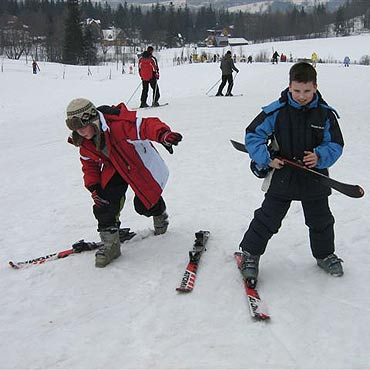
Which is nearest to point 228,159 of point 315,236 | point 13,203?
point 13,203

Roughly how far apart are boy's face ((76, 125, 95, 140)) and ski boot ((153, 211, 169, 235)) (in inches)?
48.2

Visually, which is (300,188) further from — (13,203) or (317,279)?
(13,203)

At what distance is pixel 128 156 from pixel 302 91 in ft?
4.97

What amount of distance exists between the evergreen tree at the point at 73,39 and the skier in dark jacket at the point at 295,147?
66234 millimetres

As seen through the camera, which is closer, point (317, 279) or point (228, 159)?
point (317, 279)

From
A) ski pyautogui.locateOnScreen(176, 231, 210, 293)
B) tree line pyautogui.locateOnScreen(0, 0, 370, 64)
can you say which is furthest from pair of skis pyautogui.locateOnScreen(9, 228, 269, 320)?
tree line pyautogui.locateOnScreen(0, 0, 370, 64)

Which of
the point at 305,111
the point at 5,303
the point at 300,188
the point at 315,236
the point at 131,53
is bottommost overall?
the point at 5,303

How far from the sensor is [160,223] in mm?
4473

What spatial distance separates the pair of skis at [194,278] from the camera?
3.01 m

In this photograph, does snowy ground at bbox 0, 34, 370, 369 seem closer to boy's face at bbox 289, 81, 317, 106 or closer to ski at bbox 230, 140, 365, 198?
ski at bbox 230, 140, 365, 198

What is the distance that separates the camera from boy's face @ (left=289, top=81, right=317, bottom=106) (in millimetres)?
2926

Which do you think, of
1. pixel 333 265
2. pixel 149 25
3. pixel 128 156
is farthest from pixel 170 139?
pixel 149 25

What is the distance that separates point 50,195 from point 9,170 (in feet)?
7.06

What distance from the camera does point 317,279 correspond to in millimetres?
3436
